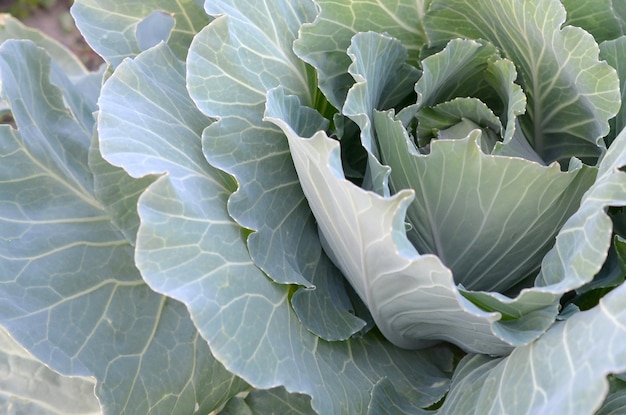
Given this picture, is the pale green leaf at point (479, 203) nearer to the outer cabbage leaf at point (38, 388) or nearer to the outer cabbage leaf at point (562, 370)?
the outer cabbage leaf at point (562, 370)

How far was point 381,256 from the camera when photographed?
788 millimetres

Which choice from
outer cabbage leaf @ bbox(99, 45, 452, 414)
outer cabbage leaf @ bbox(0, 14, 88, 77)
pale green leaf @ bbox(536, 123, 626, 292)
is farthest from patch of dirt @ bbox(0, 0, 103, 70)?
pale green leaf @ bbox(536, 123, 626, 292)

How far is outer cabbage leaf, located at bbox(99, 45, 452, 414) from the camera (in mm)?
791

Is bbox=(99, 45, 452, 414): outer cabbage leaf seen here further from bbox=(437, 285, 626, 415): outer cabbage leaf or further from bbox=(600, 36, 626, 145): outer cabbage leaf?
bbox=(600, 36, 626, 145): outer cabbage leaf

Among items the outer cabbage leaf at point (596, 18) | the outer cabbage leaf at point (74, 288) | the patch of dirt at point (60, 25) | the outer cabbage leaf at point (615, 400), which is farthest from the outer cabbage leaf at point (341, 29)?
the patch of dirt at point (60, 25)

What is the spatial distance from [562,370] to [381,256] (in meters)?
0.23

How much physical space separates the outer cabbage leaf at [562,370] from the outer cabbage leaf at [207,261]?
0.17m

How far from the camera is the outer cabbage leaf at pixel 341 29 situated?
971 millimetres

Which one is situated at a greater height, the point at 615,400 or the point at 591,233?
the point at 591,233

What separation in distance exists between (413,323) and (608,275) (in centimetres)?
28

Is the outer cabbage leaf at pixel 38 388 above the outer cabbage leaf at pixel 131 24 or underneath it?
underneath

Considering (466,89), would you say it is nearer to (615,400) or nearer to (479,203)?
(479,203)

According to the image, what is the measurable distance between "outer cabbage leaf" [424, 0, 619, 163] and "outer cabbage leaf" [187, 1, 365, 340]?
263 millimetres

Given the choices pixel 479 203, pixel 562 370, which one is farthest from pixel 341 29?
pixel 562 370
